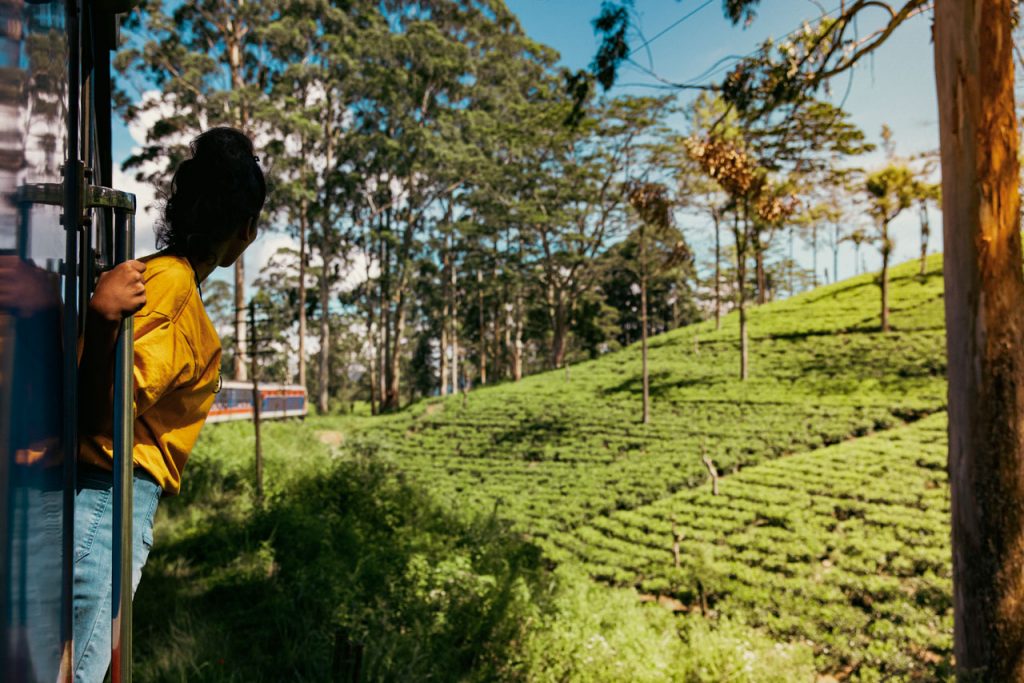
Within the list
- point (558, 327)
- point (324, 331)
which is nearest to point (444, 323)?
point (558, 327)

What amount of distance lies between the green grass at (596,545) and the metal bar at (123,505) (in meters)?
2.84

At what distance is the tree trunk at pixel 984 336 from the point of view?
357 cm

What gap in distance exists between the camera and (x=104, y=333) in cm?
89

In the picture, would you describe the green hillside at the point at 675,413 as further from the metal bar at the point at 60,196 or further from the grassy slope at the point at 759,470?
the metal bar at the point at 60,196

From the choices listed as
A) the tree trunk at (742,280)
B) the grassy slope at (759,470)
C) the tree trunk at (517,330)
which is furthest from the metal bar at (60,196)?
the tree trunk at (517,330)

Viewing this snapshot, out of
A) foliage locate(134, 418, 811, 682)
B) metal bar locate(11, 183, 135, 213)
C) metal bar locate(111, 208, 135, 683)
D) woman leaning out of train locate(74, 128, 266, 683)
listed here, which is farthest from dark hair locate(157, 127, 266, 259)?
foliage locate(134, 418, 811, 682)

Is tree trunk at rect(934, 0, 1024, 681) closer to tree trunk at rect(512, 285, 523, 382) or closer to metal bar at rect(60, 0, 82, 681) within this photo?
metal bar at rect(60, 0, 82, 681)

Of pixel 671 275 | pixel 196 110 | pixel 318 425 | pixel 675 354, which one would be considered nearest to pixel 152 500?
pixel 318 425

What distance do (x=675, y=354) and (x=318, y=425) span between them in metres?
13.2

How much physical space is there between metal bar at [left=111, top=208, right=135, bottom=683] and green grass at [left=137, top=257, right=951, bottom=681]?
2.84m

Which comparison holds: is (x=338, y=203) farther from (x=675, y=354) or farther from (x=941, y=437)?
(x=941, y=437)

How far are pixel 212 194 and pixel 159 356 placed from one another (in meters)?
0.36

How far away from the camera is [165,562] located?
7.36 meters

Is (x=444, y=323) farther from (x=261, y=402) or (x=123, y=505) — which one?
(x=123, y=505)
